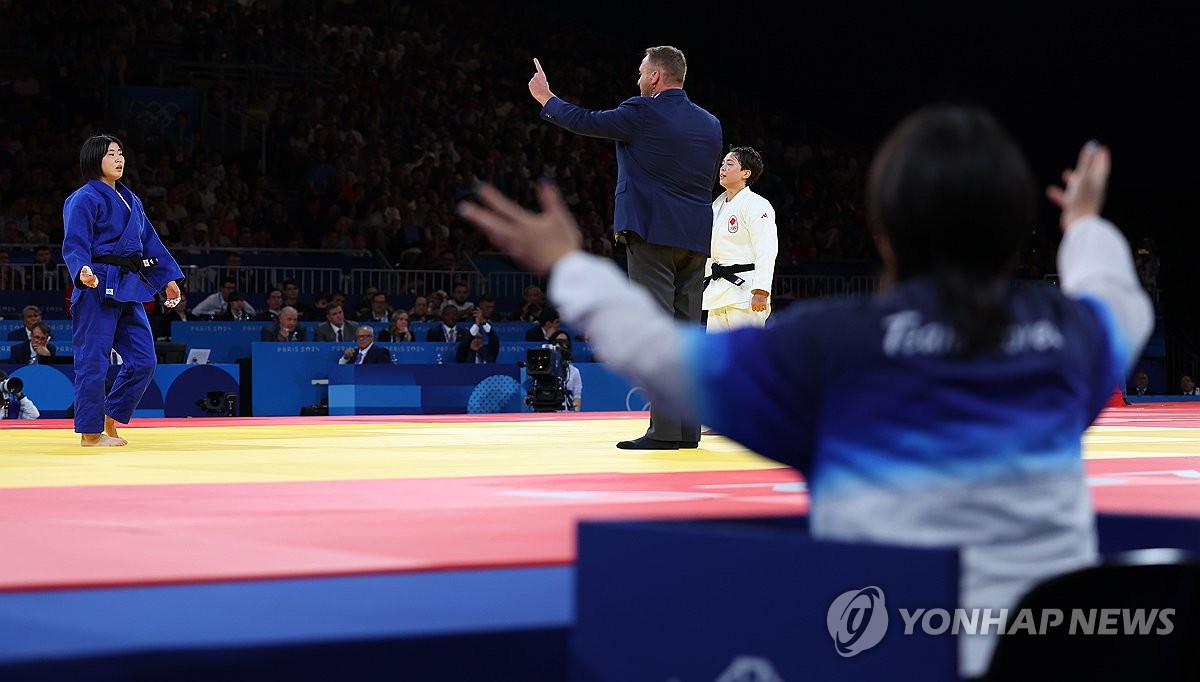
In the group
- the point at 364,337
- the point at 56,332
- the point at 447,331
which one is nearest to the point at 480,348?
Answer: the point at 447,331

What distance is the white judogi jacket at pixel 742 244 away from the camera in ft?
20.9

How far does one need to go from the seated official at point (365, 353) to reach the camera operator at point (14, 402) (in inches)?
96.5

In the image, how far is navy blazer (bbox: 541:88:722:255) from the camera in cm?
520

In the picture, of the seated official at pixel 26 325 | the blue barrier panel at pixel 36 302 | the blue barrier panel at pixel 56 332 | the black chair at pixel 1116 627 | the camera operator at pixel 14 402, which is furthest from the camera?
the blue barrier panel at pixel 36 302

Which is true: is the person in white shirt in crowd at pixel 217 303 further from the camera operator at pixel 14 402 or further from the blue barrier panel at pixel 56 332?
the camera operator at pixel 14 402

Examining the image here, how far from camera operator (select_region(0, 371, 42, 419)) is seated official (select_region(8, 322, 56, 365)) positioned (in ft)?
1.11

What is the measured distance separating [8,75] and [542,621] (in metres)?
15.8

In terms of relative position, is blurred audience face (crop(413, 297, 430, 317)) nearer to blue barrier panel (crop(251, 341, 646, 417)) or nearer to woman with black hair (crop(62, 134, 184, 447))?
blue barrier panel (crop(251, 341, 646, 417))

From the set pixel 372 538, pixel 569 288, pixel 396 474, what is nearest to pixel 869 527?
pixel 569 288

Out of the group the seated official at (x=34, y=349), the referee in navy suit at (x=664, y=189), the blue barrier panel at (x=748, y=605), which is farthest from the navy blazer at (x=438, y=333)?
the blue barrier panel at (x=748, y=605)

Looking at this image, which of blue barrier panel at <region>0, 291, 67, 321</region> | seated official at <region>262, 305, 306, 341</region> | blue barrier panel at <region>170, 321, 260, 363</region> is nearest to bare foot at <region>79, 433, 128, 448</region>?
blue barrier panel at <region>170, 321, 260, 363</region>

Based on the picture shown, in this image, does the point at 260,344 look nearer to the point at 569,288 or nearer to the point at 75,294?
the point at 75,294

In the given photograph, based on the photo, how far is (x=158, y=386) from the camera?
10.8 meters

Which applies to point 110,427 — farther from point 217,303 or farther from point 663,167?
point 217,303
